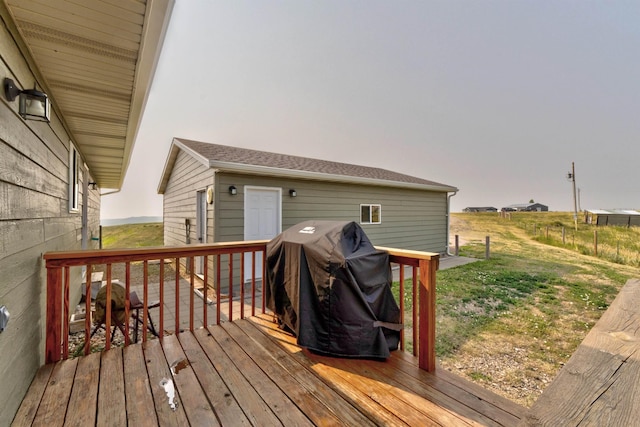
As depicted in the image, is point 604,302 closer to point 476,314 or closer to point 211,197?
point 476,314

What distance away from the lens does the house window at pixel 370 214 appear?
739cm

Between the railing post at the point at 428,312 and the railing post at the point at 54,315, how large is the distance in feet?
8.85

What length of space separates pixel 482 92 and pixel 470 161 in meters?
6.81

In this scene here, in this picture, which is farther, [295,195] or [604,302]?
[295,195]

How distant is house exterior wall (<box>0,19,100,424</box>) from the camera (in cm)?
142

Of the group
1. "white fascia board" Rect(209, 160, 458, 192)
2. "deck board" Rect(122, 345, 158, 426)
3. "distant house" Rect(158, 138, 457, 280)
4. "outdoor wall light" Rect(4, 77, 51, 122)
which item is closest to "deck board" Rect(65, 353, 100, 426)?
"deck board" Rect(122, 345, 158, 426)

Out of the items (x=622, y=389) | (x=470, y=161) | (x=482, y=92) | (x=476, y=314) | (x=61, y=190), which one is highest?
(x=482, y=92)

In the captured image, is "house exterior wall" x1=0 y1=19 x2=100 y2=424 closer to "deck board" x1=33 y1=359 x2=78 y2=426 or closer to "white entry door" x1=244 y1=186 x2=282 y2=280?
"deck board" x1=33 y1=359 x2=78 y2=426

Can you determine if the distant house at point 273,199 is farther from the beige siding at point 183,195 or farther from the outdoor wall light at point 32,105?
the outdoor wall light at point 32,105

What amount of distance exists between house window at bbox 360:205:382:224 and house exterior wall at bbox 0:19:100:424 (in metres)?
6.13

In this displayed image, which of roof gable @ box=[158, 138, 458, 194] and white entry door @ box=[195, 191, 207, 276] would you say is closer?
roof gable @ box=[158, 138, 458, 194]

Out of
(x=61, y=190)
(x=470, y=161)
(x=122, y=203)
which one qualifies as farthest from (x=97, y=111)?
(x=470, y=161)

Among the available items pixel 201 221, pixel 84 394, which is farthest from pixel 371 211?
pixel 84 394

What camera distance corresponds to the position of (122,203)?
1498cm
